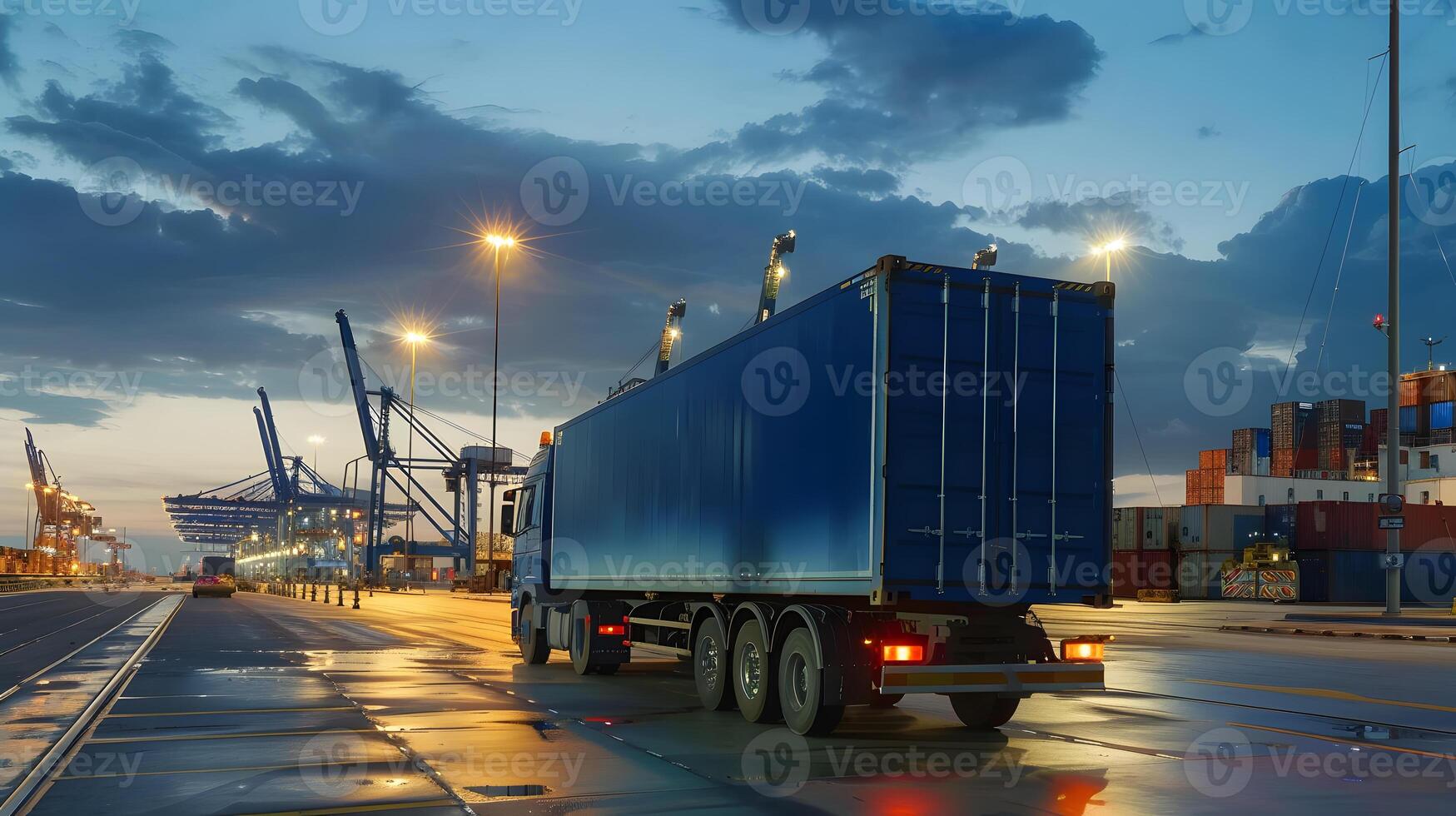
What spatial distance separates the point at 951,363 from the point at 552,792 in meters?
5.25

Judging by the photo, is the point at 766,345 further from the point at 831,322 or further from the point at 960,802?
the point at 960,802

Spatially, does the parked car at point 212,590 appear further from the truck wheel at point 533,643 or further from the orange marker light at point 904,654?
the orange marker light at point 904,654

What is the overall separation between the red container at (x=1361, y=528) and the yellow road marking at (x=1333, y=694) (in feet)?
217

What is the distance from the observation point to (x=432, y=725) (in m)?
12.8

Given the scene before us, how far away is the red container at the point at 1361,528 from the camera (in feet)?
258

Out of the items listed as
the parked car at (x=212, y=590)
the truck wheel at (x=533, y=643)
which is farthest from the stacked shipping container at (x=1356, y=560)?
the truck wheel at (x=533, y=643)

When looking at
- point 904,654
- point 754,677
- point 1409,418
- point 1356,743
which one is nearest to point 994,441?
point 904,654

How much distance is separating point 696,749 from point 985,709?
3.51 meters

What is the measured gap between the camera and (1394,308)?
126ft

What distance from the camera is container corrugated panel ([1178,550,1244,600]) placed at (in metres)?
83.5

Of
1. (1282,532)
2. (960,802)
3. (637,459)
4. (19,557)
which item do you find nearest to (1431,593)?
(1282,532)

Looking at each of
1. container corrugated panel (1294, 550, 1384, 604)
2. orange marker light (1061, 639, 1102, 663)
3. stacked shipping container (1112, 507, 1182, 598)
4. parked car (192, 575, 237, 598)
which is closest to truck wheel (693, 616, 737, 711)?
orange marker light (1061, 639, 1102, 663)

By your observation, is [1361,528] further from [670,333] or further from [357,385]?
[357,385]

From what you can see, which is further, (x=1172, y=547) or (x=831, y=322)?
(x=1172, y=547)
